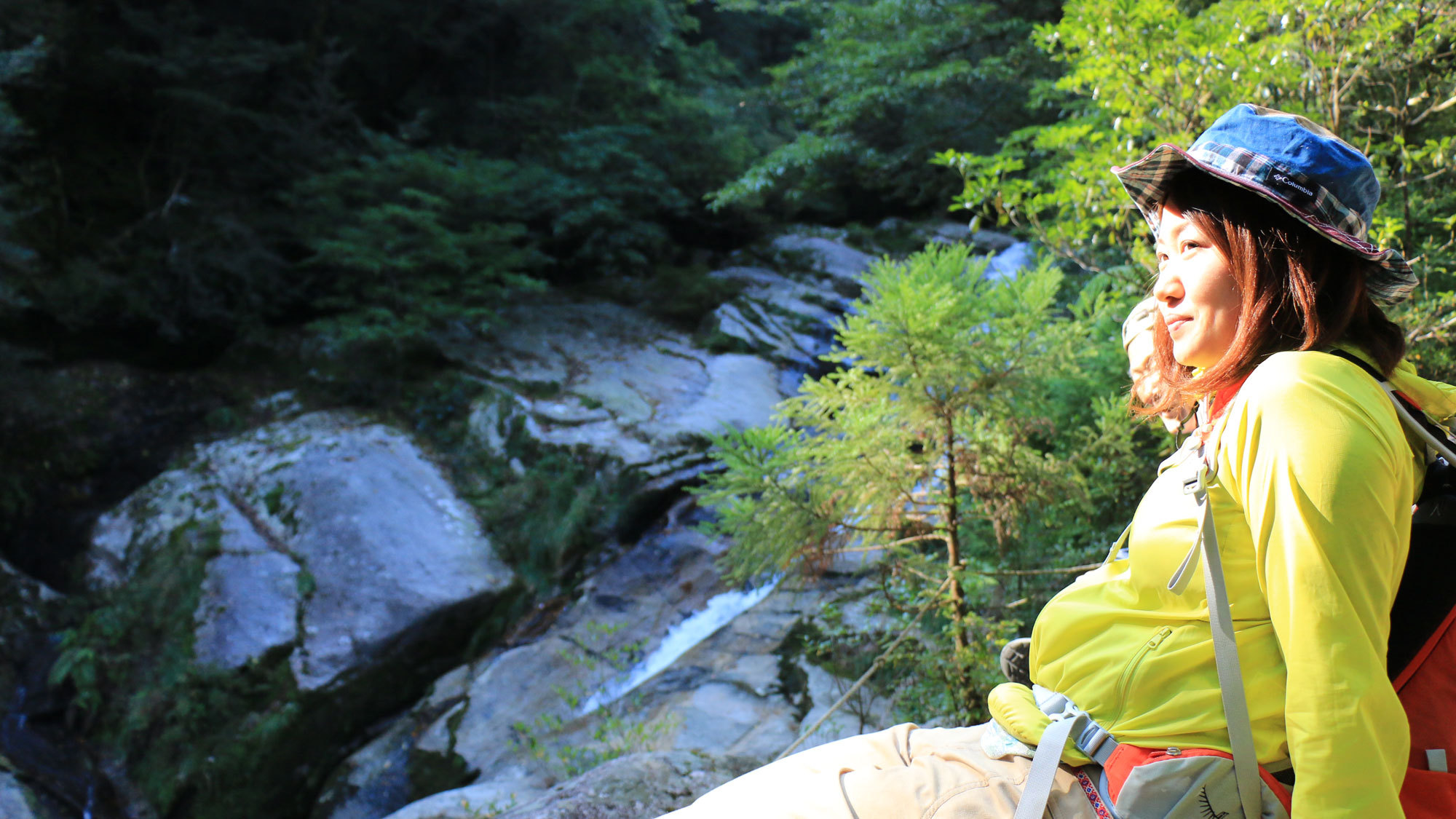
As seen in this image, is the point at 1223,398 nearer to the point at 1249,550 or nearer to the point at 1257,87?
the point at 1249,550

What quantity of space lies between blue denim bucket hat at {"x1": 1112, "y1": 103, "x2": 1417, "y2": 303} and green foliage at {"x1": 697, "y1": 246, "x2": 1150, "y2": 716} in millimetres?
1879

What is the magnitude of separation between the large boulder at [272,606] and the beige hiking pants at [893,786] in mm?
4955

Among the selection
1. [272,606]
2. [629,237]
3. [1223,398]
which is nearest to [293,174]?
[629,237]

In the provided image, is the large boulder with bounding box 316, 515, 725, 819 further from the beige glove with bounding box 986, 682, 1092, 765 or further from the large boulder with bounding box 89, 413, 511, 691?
the beige glove with bounding box 986, 682, 1092, 765

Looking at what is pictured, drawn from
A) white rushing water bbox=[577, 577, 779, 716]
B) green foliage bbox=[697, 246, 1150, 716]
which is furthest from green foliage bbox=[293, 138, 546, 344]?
green foliage bbox=[697, 246, 1150, 716]

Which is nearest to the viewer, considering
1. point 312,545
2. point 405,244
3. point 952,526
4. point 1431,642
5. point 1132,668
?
point 1431,642

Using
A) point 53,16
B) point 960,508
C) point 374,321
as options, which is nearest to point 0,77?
point 53,16

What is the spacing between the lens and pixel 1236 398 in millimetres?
1108

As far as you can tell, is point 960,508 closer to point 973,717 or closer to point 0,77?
point 973,717

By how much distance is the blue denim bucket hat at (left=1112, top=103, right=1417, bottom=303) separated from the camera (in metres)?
1.17

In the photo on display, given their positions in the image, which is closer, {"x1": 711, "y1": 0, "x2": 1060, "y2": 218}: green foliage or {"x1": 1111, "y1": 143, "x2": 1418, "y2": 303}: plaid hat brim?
{"x1": 1111, "y1": 143, "x2": 1418, "y2": 303}: plaid hat brim

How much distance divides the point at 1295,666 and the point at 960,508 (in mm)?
3169

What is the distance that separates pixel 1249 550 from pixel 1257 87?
302cm

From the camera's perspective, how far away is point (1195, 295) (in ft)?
4.24
